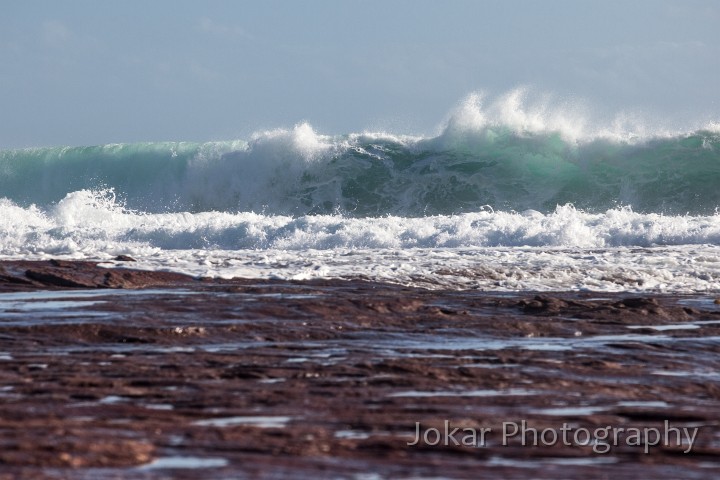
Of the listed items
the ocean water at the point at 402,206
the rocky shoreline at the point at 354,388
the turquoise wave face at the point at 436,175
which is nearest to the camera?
the rocky shoreline at the point at 354,388

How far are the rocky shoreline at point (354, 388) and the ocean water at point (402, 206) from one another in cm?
332

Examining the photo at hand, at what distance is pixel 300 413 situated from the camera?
4.11 m

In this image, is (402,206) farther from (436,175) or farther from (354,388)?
(354,388)

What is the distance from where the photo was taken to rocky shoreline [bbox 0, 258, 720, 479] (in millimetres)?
3396

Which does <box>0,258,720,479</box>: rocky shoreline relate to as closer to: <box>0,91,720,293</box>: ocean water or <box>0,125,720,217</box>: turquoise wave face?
<box>0,91,720,293</box>: ocean water

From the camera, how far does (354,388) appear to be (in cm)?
470

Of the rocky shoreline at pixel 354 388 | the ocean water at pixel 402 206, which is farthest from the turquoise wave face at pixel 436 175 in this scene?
the rocky shoreline at pixel 354 388

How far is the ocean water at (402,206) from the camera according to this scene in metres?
12.7

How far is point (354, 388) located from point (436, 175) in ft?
79.5

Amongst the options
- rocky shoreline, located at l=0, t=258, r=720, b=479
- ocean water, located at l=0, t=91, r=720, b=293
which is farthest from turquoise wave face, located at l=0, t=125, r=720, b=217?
rocky shoreline, located at l=0, t=258, r=720, b=479

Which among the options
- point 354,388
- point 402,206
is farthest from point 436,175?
point 354,388

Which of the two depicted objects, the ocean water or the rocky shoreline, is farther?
the ocean water

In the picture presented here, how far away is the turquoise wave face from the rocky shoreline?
18.0 meters

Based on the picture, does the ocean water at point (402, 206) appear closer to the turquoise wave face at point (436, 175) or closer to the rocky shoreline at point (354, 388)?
the turquoise wave face at point (436, 175)
